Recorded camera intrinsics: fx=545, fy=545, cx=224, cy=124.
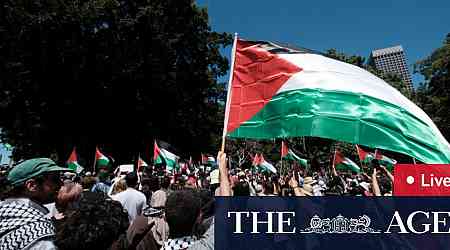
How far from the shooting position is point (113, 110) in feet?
119

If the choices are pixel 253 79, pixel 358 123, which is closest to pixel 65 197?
pixel 253 79

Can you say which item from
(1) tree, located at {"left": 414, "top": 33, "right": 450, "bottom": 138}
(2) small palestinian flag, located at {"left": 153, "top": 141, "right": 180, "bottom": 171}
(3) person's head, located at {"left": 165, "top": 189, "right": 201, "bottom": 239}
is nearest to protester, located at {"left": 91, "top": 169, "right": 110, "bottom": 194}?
(3) person's head, located at {"left": 165, "top": 189, "right": 201, "bottom": 239}

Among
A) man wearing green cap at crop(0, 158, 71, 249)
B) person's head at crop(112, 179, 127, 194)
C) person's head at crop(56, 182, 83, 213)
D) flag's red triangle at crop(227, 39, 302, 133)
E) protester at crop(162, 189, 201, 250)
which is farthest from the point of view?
person's head at crop(112, 179, 127, 194)

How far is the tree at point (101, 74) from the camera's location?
31.2m

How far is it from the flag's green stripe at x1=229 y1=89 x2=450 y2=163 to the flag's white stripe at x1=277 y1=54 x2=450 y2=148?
6 cm

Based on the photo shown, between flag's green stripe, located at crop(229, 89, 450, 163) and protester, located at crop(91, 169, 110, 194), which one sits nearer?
flag's green stripe, located at crop(229, 89, 450, 163)

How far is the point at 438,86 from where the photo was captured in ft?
153

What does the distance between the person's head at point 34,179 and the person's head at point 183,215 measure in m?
0.90

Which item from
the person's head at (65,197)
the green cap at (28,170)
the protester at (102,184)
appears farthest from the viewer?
the protester at (102,184)

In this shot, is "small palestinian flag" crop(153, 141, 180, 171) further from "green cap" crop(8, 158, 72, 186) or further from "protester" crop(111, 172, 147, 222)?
"green cap" crop(8, 158, 72, 186)

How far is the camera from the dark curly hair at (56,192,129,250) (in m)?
2.86

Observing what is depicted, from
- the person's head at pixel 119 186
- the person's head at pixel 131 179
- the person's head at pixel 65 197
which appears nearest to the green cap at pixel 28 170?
the person's head at pixel 65 197

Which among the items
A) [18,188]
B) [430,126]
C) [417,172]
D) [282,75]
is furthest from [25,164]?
[430,126]

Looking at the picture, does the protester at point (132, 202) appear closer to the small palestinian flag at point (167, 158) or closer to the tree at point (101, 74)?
the small palestinian flag at point (167, 158)
